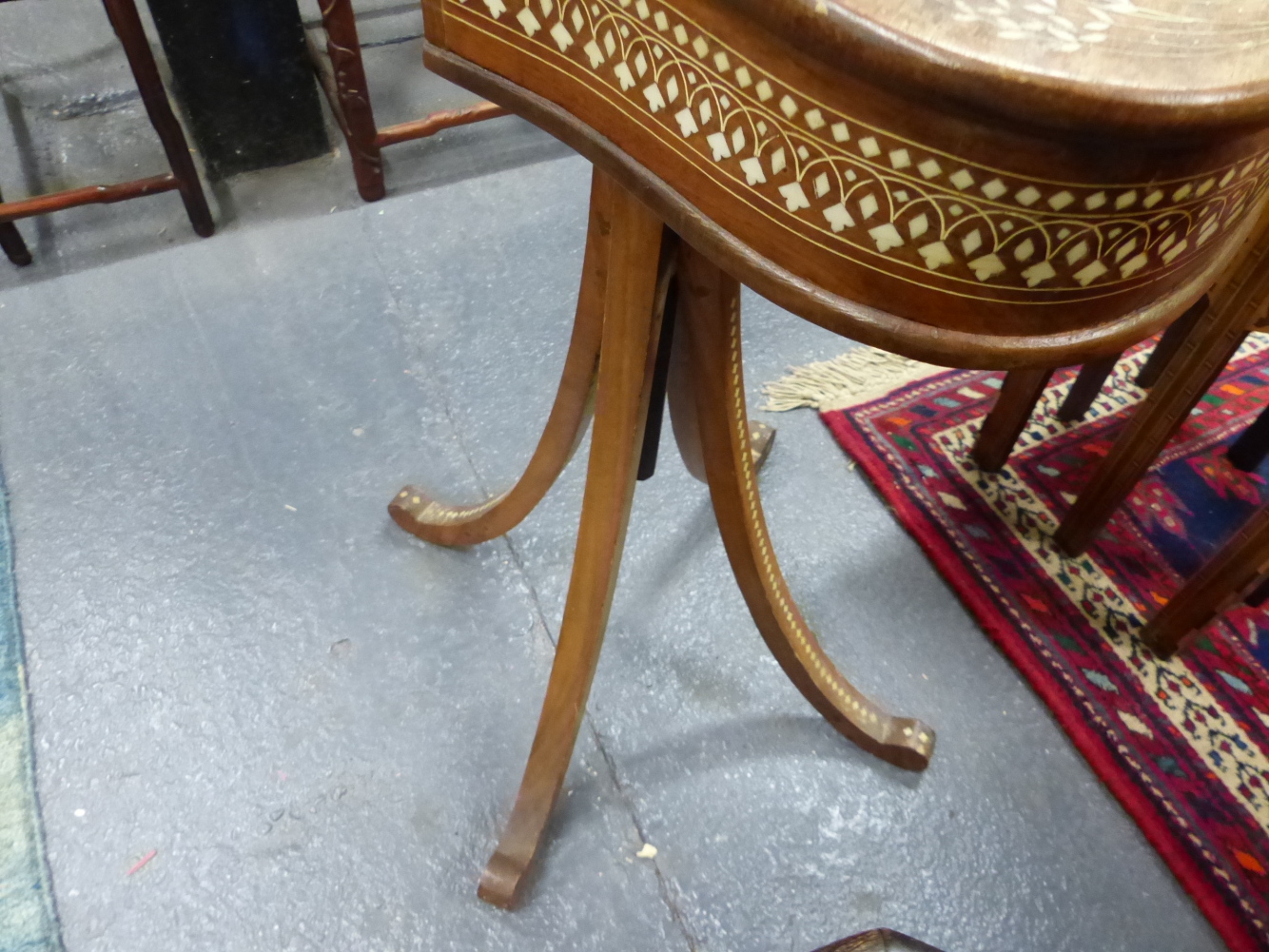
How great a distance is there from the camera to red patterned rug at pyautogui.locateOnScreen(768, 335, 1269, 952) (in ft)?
2.99

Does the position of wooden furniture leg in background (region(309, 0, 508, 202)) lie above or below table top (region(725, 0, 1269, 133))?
below

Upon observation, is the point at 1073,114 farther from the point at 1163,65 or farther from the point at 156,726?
the point at 156,726

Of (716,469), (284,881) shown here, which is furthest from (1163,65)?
(284,881)

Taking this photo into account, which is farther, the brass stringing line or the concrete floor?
the concrete floor

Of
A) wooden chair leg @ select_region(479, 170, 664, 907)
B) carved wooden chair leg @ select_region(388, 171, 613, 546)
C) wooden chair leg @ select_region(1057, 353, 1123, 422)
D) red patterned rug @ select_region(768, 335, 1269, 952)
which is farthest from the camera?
wooden chair leg @ select_region(1057, 353, 1123, 422)

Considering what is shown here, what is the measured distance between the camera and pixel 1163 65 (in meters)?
0.29

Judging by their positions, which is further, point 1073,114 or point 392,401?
point 392,401

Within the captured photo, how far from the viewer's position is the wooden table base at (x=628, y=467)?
58 cm

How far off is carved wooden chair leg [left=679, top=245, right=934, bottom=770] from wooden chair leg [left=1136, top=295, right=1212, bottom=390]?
55 centimetres

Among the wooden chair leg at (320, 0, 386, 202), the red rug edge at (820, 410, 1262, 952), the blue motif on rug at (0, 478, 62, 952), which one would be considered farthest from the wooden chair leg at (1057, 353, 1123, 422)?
the blue motif on rug at (0, 478, 62, 952)

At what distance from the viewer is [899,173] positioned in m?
0.33

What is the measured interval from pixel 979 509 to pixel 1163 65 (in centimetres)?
94

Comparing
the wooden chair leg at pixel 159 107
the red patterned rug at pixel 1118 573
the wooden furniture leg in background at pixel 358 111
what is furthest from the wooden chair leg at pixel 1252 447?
the wooden chair leg at pixel 159 107

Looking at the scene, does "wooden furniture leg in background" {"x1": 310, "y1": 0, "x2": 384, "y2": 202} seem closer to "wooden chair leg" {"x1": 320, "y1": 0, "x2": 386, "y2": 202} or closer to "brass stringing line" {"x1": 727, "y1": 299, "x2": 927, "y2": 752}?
"wooden chair leg" {"x1": 320, "y1": 0, "x2": 386, "y2": 202}
